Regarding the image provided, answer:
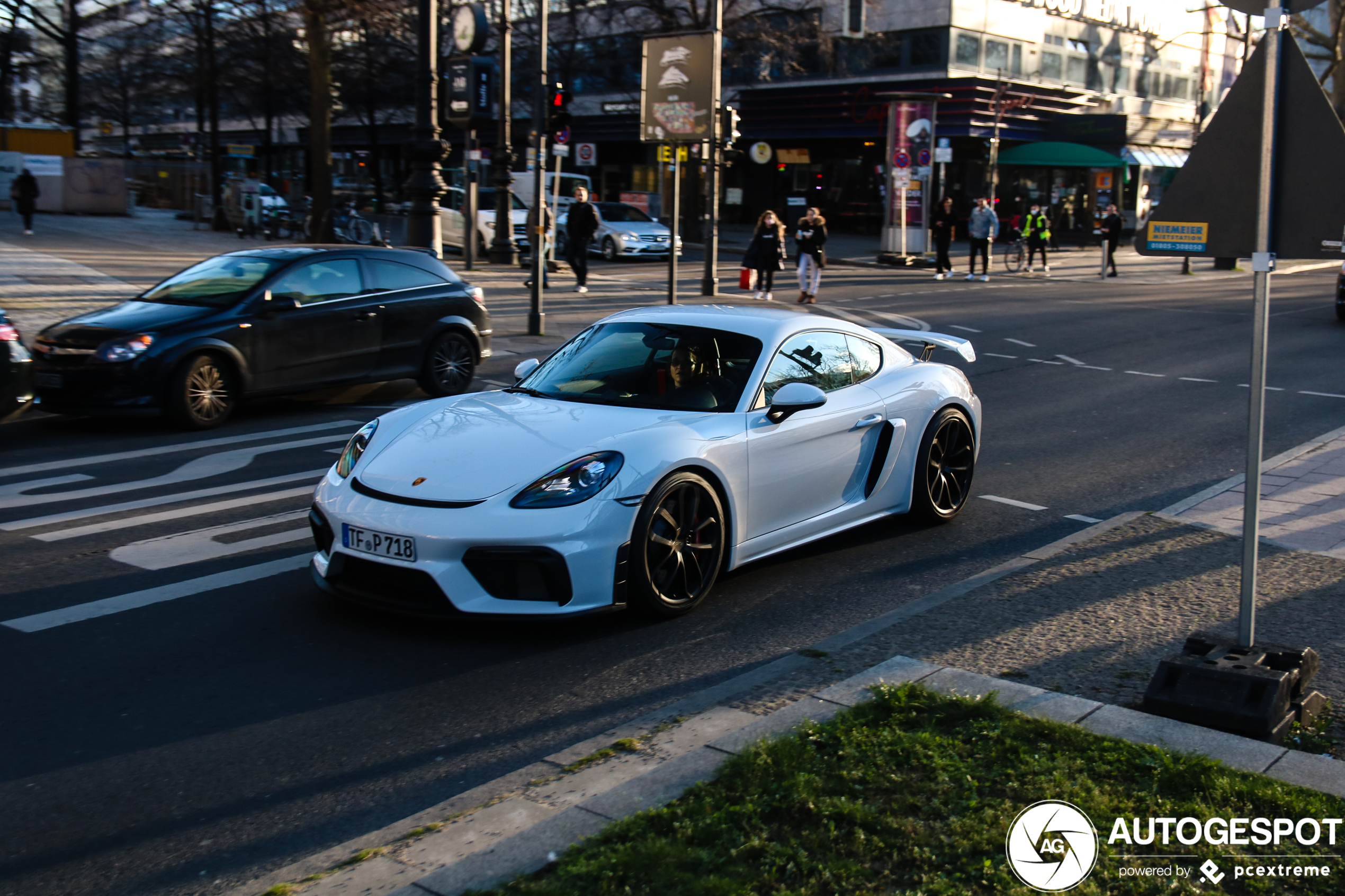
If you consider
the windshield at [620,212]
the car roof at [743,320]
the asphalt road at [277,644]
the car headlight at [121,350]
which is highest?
the windshield at [620,212]

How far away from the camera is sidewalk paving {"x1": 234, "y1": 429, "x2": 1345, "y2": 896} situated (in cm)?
349

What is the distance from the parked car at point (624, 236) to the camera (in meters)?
33.3

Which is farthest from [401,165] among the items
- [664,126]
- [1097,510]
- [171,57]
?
[1097,510]

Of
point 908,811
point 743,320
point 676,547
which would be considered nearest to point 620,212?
point 743,320

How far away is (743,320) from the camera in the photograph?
6.84 meters

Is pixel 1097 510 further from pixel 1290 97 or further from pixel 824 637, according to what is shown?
pixel 1290 97

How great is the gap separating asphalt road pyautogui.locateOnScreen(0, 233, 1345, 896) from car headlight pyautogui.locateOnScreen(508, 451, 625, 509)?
25.5 inches

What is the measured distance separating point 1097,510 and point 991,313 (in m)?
14.1

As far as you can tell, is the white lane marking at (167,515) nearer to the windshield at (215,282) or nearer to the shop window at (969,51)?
the windshield at (215,282)

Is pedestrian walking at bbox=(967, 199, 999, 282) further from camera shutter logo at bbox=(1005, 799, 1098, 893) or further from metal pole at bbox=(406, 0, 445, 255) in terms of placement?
camera shutter logo at bbox=(1005, 799, 1098, 893)

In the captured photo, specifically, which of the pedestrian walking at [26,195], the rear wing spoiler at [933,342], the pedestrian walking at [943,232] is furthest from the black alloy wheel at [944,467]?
the pedestrian walking at [26,195]

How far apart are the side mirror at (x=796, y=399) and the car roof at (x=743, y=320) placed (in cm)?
48

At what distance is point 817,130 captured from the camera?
4700 cm

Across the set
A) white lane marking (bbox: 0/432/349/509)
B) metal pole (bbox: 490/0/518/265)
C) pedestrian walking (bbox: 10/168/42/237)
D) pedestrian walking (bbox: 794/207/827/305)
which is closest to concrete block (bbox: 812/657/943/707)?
white lane marking (bbox: 0/432/349/509)
